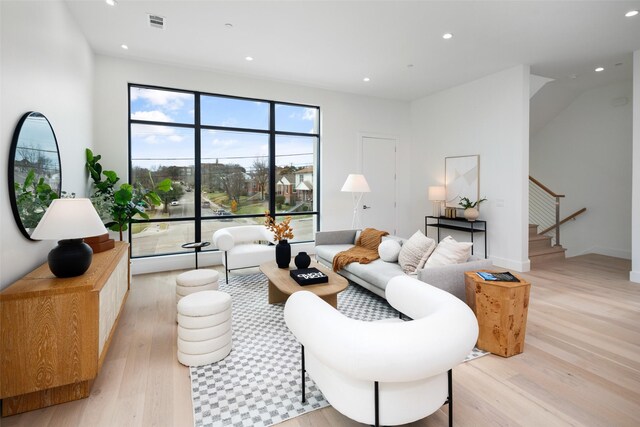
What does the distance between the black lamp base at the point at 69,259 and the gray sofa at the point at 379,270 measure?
2605 mm

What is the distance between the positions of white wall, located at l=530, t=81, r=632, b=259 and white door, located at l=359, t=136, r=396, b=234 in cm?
354

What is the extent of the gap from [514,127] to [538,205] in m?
2.81

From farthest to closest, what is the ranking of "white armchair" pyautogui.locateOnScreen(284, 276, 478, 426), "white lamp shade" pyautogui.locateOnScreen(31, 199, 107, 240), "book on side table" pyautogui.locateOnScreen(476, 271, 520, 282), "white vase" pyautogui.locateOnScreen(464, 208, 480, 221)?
"white vase" pyautogui.locateOnScreen(464, 208, 480, 221), "book on side table" pyautogui.locateOnScreen(476, 271, 520, 282), "white lamp shade" pyautogui.locateOnScreen(31, 199, 107, 240), "white armchair" pyautogui.locateOnScreen(284, 276, 478, 426)

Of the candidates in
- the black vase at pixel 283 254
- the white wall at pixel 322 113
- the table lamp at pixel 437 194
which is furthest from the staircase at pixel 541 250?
the black vase at pixel 283 254

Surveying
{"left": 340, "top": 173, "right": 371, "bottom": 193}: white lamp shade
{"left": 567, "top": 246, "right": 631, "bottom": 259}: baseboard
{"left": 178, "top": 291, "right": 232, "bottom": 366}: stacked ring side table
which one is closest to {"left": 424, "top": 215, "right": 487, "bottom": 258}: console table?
{"left": 340, "top": 173, "right": 371, "bottom": 193}: white lamp shade

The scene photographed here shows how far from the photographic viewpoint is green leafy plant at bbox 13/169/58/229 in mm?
2303

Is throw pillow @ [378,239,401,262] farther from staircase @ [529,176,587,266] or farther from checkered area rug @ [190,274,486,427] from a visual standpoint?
staircase @ [529,176,587,266]

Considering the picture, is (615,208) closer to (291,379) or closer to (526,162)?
(526,162)

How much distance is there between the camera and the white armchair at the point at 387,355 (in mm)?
1283

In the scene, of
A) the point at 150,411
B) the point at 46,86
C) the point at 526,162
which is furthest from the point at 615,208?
the point at 46,86

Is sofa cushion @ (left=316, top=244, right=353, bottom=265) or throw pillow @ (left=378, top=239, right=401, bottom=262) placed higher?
throw pillow @ (left=378, top=239, right=401, bottom=262)

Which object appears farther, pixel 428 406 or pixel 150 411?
pixel 150 411

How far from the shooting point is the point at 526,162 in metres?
5.06

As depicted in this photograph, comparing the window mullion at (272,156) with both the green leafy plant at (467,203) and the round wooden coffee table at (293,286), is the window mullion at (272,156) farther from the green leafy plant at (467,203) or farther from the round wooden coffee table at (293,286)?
the green leafy plant at (467,203)
